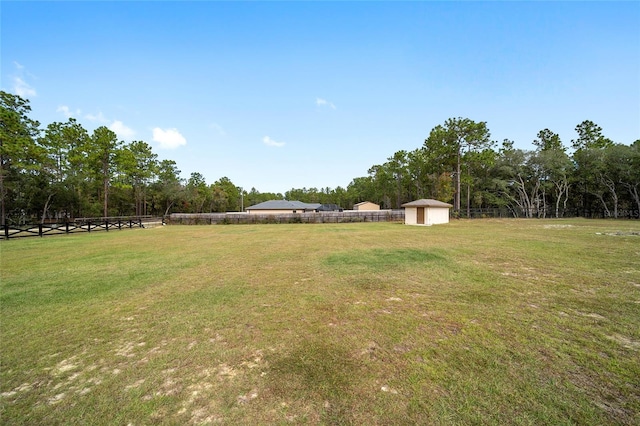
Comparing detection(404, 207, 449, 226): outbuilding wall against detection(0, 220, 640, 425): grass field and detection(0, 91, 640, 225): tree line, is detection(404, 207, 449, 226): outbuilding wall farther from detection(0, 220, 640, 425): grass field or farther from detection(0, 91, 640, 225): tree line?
detection(0, 220, 640, 425): grass field

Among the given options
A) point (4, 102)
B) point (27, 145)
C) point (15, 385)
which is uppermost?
point (4, 102)

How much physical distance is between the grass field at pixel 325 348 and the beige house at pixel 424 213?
17596mm

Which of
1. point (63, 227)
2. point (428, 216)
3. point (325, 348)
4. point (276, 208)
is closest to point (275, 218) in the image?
point (428, 216)

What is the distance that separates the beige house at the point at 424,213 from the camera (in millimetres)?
23312

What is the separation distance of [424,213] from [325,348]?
22.7 metres

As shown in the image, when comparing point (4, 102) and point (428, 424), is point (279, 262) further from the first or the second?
point (4, 102)

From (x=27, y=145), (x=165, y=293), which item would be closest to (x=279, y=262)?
(x=165, y=293)

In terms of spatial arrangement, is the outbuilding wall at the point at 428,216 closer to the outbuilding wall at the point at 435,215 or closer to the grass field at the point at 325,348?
the outbuilding wall at the point at 435,215

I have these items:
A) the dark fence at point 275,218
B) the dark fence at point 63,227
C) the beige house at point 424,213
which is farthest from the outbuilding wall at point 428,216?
the dark fence at point 63,227

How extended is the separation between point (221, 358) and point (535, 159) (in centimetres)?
4342

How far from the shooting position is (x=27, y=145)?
2297 cm

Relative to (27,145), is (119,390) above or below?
below

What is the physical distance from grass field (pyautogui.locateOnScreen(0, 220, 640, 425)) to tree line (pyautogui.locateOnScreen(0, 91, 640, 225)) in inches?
1156

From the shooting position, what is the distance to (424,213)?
2348 centimetres
